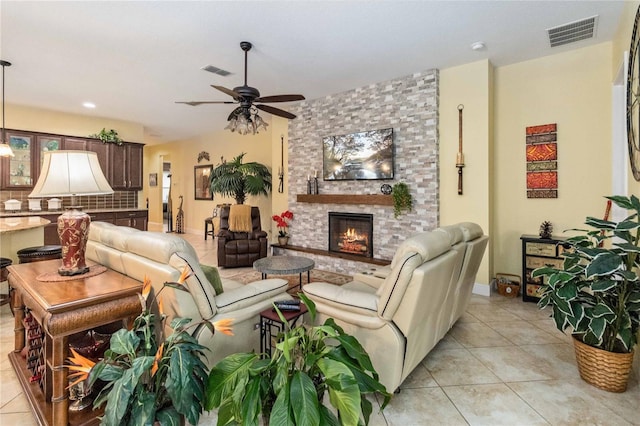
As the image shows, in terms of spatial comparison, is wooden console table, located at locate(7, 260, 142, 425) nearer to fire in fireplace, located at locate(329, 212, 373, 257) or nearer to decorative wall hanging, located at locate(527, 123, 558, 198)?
fire in fireplace, located at locate(329, 212, 373, 257)

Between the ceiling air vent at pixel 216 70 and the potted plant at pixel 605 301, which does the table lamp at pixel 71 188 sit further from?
the potted plant at pixel 605 301

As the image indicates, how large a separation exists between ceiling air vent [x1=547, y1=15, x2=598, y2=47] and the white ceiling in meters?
0.08

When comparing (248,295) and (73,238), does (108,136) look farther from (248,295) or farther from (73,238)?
(248,295)

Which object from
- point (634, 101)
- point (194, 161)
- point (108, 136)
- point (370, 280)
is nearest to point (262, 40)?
point (370, 280)

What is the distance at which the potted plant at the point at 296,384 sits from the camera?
1.10 m

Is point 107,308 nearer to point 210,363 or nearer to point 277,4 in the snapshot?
point 210,363

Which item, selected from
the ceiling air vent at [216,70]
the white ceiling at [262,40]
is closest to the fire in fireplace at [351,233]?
the white ceiling at [262,40]

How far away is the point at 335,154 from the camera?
515cm

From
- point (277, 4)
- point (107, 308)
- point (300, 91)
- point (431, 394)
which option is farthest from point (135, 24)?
point (431, 394)

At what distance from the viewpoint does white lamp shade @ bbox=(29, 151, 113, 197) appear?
1799 millimetres

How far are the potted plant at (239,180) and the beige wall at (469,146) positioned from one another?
3.67 meters

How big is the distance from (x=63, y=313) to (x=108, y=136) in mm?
6230

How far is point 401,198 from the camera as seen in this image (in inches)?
171

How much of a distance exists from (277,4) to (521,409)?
11.3ft
